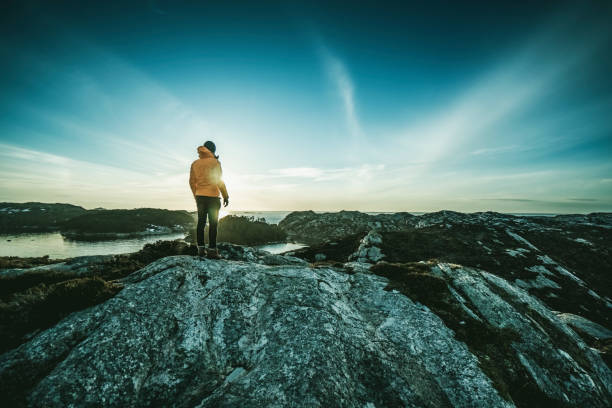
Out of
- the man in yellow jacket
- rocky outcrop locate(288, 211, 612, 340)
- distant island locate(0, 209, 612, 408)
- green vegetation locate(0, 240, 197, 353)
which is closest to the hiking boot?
the man in yellow jacket

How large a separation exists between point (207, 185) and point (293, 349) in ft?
29.0

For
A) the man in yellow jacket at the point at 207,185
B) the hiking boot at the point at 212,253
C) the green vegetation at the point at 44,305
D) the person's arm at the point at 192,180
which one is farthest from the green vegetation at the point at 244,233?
the green vegetation at the point at 44,305

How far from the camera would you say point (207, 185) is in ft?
38.3

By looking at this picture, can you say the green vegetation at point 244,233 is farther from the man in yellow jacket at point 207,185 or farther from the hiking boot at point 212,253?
the man in yellow jacket at point 207,185

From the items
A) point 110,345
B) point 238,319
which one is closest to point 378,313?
point 238,319

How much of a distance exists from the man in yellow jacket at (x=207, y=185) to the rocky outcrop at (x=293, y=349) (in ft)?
6.98

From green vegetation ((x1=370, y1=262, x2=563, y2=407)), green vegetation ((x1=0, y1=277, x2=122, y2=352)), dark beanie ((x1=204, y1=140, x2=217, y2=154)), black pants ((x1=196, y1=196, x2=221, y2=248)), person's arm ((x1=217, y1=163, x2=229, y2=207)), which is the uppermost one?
dark beanie ((x1=204, y1=140, x2=217, y2=154))

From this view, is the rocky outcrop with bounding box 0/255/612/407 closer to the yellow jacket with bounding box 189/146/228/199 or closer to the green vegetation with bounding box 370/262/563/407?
the green vegetation with bounding box 370/262/563/407

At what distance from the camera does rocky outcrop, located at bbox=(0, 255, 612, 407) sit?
5566 millimetres

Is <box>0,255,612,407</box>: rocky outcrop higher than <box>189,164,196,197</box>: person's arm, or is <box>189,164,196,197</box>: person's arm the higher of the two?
<box>189,164,196,197</box>: person's arm

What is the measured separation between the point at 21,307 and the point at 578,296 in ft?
189

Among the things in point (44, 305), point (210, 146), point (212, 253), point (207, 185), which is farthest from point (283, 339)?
point (210, 146)

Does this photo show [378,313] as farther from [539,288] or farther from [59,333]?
[539,288]

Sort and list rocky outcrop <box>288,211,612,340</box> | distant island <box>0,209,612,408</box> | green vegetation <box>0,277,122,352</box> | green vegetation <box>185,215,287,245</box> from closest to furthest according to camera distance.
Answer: distant island <box>0,209,612,408</box>, green vegetation <box>0,277,122,352</box>, rocky outcrop <box>288,211,612,340</box>, green vegetation <box>185,215,287,245</box>
